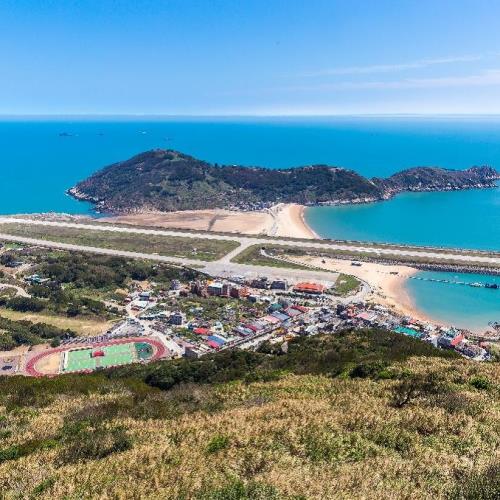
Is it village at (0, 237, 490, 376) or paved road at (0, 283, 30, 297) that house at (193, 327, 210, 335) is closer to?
village at (0, 237, 490, 376)

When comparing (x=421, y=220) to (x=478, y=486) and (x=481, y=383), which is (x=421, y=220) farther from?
(x=478, y=486)

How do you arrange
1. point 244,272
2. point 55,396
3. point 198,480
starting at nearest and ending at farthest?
point 198,480, point 55,396, point 244,272

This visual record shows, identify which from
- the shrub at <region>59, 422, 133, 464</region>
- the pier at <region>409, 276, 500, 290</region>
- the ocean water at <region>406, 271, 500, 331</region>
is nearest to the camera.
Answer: the shrub at <region>59, 422, 133, 464</region>

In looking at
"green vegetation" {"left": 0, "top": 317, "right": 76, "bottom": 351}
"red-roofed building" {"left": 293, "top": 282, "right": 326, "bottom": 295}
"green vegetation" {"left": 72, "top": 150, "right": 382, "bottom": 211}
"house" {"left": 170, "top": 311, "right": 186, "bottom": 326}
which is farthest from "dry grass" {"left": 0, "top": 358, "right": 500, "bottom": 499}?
"green vegetation" {"left": 72, "top": 150, "right": 382, "bottom": 211}

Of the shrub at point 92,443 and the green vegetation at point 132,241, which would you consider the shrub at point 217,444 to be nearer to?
the shrub at point 92,443

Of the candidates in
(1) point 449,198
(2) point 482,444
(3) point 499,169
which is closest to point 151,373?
(2) point 482,444

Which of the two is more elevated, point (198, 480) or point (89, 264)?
point (198, 480)

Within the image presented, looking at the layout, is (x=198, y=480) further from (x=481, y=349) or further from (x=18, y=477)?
(x=481, y=349)
